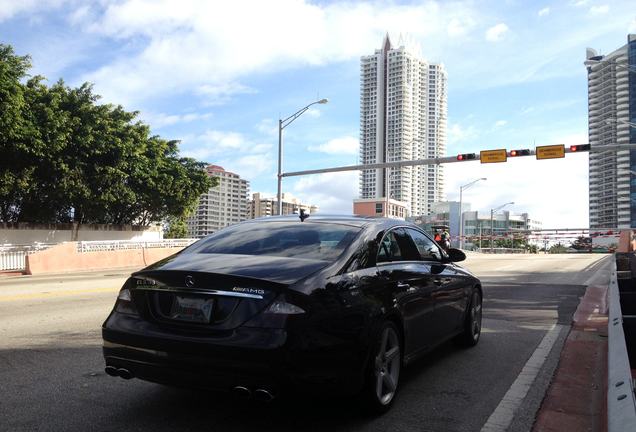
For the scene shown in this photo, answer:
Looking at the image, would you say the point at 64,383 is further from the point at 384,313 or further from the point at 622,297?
the point at 622,297

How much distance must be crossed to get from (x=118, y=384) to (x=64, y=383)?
0.48 m

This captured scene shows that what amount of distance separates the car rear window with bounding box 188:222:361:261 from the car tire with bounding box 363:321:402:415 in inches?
27.9

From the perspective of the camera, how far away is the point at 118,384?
4.82 meters

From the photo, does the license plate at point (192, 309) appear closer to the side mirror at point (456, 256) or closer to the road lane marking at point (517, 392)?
the road lane marking at point (517, 392)

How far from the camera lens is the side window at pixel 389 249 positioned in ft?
15.0

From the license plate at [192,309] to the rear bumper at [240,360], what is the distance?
113 millimetres

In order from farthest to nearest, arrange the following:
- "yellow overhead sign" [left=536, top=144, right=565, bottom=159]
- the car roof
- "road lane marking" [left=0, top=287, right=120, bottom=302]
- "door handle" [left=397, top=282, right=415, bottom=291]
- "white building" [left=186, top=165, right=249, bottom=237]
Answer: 1. "white building" [left=186, top=165, right=249, bottom=237]
2. "yellow overhead sign" [left=536, top=144, right=565, bottom=159]
3. "road lane marking" [left=0, top=287, right=120, bottom=302]
4. the car roof
5. "door handle" [left=397, top=282, right=415, bottom=291]

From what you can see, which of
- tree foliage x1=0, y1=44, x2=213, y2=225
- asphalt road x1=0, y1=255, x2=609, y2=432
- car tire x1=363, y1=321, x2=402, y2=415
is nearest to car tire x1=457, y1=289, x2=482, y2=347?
asphalt road x1=0, y1=255, x2=609, y2=432

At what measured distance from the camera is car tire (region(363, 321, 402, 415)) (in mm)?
3918

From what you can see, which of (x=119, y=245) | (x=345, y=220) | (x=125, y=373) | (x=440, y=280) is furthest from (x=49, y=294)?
(x=119, y=245)

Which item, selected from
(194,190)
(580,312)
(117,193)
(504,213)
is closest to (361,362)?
(580,312)

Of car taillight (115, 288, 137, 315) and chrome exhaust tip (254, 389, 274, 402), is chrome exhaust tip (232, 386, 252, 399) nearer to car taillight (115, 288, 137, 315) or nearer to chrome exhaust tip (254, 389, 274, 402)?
chrome exhaust tip (254, 389, 274, 402)

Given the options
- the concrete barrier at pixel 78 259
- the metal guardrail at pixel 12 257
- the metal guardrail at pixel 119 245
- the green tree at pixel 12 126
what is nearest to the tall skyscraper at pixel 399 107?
the metal guardrail at pixel 119 245

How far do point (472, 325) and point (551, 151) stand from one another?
2539 centimetres
